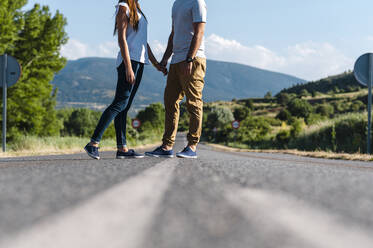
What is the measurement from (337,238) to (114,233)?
1.17ft

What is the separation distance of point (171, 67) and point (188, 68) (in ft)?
1.06

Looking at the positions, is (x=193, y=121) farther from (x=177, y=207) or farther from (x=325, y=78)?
(x=325, y=78)

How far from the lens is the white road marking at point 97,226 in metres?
0.49

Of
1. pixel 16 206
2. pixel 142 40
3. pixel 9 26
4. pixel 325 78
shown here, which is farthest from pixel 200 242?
pixel 325 78

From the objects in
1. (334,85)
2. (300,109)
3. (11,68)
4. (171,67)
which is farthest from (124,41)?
(334,85)

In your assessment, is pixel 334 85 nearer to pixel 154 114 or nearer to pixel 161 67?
pixel 154 114

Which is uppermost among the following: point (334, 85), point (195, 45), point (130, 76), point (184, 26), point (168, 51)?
point (334, 85)

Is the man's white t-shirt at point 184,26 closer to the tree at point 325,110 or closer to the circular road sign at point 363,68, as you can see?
the circular road sign at point 363,68

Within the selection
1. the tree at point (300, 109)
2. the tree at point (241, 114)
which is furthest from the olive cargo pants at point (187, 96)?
the tree at point (241, 114)

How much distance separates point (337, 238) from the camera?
0.53m

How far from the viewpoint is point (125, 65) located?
3559mm

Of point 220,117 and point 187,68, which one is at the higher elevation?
point 220,117

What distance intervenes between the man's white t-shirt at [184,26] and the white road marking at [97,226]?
3.10 m

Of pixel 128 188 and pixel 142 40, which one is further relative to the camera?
pixel 142 40
